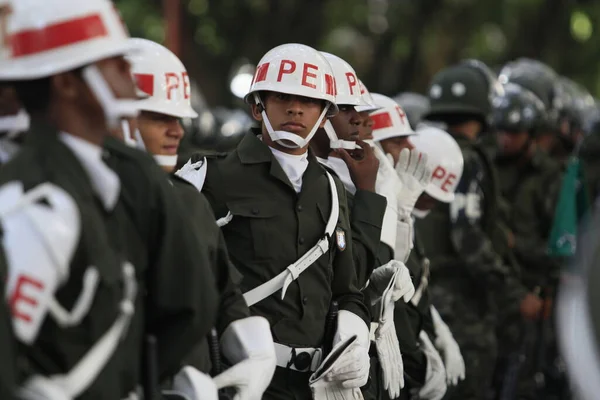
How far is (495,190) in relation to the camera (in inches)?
444

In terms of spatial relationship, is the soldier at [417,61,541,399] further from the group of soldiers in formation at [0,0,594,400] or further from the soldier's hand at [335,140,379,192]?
the soldier's hand at [335,140,379,192]

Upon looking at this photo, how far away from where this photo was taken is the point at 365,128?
784cm

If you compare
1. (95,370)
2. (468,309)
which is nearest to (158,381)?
(95,370)

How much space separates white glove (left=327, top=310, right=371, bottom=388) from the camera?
676 centimetres

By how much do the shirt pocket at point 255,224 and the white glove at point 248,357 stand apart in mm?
890

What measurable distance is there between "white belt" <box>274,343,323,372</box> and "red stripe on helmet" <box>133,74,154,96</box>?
138 cm

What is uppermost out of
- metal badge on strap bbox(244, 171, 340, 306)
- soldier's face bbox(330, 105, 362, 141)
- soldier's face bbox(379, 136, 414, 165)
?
soldier's face bbox(330, 105, 362, 141)

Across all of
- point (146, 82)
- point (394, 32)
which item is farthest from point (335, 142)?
point (394, 32)

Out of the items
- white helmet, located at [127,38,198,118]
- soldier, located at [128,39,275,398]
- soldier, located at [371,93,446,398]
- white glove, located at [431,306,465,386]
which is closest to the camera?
soldier, located at [128,39,275,398]

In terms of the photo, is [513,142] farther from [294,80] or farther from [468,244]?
[294,80]

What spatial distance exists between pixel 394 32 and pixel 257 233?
24.0m

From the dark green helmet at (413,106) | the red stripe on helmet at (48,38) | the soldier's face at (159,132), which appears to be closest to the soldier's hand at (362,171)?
the soldier's face at (159,132)

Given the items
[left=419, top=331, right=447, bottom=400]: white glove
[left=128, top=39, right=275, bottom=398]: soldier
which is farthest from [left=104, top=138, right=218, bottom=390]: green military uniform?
[left=419, top=331, right=447, bottom=400]: white glove

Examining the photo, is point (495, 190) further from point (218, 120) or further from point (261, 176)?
point (218, 120)
